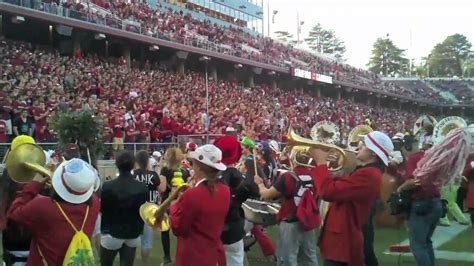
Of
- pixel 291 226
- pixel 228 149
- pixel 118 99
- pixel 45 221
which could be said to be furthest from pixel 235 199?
pixel 118 99

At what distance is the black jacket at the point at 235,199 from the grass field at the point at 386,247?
2.75 meters

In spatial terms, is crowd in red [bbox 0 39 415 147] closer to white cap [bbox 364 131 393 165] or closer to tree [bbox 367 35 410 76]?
white cap [bbox 364 131 393 165]

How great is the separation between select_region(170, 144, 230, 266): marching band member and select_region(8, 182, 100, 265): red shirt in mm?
678

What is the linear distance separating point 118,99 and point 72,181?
14.1m

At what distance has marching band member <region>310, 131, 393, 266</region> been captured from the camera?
509cm

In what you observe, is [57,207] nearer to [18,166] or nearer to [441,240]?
[18,166]

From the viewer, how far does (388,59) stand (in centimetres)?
10550

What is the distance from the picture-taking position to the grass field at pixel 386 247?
8665mm

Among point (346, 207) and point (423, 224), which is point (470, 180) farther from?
point (346, 207)

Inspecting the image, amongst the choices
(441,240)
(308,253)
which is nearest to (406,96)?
(441,240)

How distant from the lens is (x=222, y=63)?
36219 mm

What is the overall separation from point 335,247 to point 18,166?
2.55m

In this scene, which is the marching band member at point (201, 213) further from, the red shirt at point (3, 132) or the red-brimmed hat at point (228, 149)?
the red shirt at point (3, 132)

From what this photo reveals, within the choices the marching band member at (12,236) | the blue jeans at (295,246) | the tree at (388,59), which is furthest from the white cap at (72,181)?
the tree at (388,59)
